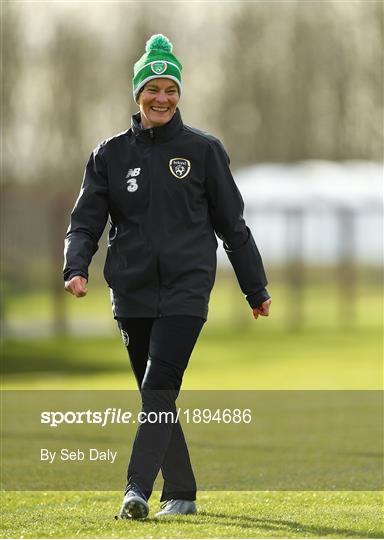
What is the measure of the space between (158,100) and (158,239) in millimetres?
597

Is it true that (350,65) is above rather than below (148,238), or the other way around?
above

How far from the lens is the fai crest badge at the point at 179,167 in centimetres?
573

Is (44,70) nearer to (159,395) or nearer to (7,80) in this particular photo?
(7,80)

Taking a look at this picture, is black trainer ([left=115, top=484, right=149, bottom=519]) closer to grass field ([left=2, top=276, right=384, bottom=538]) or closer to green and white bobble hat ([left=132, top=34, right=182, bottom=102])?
grass field ([left=2, top=276, right=384, bottom=538])

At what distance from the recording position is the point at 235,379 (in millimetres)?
17000

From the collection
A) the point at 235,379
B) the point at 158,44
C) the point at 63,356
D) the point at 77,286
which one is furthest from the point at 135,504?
the point at 63,356

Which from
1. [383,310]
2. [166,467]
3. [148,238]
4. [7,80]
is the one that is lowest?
[383,310]

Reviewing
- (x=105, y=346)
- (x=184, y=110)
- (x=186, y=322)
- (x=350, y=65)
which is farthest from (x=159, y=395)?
(x=350, y=65)

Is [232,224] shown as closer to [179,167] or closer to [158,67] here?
[179,167]

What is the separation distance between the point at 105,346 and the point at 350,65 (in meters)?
23.3

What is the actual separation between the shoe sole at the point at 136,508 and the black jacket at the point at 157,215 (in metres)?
0.77

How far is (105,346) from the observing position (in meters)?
23.1

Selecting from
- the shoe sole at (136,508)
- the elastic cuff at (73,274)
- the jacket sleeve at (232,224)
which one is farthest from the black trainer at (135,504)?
the jacket sleeve at (232,224)

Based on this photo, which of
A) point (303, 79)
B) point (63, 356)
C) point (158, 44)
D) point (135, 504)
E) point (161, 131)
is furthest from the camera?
point (303, 79)
